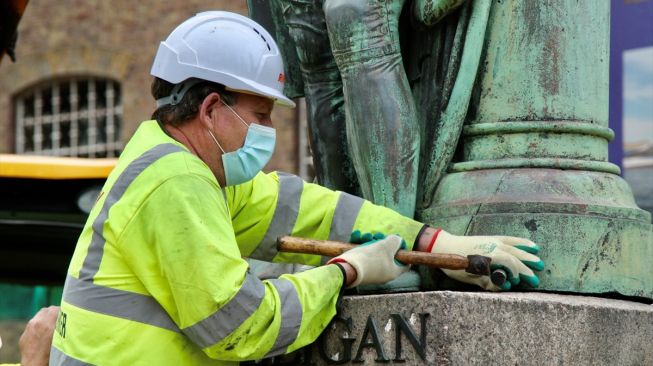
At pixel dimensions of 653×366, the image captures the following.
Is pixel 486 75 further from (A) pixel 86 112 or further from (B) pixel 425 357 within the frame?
(A) pixel 86 112

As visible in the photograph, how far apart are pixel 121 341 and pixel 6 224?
6309 millimetres

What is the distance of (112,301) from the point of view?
382 cm

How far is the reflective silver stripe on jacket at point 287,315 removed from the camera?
3.81m

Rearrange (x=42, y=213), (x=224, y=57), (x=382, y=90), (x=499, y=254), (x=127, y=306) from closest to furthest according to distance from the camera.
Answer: (x=127, y=306), (x=224, y=57), (x=499, y=254), (x=382, y=90), (x=42, y=213)

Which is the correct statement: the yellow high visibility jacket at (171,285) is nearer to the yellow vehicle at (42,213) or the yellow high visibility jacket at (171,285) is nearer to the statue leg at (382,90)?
the statue leg at (382,90)

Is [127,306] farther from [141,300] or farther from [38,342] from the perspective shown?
[38,342]

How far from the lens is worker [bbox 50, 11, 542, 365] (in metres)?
3.73

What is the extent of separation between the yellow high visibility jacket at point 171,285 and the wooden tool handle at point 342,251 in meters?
0.18

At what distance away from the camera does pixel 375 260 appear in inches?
160

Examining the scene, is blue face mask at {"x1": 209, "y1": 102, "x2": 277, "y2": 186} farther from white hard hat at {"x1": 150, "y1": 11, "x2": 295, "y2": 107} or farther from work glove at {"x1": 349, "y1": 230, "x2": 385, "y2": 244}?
work glove at {"x1": 349, "y1": 230, "x2": 385, "y2": 244}

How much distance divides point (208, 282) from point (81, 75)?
57.2 feet

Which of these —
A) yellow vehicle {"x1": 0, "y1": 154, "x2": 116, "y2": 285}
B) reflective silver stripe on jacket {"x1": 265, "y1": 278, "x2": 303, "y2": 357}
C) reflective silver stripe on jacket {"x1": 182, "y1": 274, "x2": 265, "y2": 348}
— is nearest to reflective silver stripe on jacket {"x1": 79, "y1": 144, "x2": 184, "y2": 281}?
reflective silver stripe on jacket {"x1": 182, "y1": 274, "x2": 265, "y2": 348}

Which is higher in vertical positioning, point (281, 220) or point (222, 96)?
point (222, 96)

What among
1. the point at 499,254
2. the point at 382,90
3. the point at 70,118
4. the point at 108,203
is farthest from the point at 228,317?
the point at 70,118
